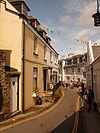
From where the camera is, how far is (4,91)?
8.30 meters

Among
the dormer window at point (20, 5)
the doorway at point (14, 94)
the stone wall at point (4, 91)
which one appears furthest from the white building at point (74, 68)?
the stone wall at point (4, 91)

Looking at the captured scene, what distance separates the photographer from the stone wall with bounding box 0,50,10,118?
8.12 m

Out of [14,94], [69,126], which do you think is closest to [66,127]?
[69,126]

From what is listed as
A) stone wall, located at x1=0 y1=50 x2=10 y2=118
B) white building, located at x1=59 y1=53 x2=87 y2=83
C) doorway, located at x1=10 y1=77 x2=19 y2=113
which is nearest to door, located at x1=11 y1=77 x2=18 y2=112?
doorway, located at x1=10 y1=77 x2=19 y2=113

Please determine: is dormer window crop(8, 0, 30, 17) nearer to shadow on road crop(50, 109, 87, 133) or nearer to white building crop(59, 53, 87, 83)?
shadow on road crop(50, 109, 87, 133)

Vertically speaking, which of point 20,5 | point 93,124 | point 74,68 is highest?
point 20,5

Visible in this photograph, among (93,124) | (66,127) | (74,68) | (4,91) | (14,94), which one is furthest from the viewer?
(74,68)

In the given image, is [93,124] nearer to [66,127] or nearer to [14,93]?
[66,127]

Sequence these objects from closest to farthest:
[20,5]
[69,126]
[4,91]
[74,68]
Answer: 1. [69,126]
2. [4,91]
3. [20,5]
4. [74,68]

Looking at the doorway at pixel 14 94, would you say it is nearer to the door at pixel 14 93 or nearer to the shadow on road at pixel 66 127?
the door at pixel 14 93

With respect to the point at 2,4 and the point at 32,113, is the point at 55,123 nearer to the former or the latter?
the point at 32,113

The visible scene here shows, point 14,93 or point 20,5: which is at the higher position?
point 20,5

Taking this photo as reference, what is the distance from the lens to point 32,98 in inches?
478

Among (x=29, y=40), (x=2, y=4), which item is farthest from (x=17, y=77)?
(x=2, y=4)
